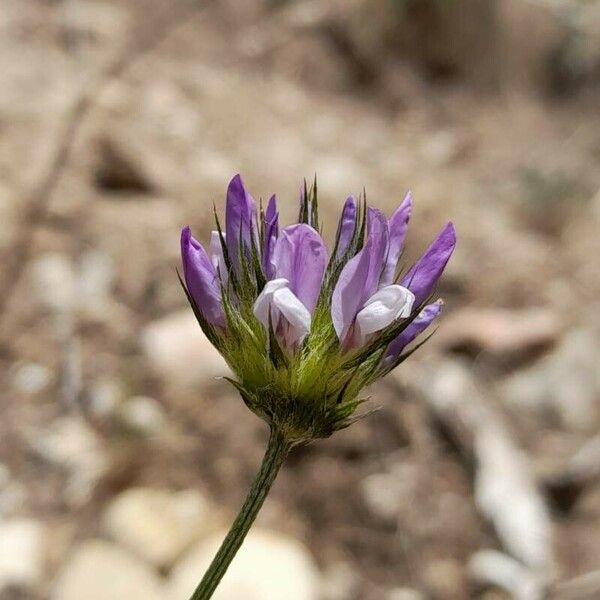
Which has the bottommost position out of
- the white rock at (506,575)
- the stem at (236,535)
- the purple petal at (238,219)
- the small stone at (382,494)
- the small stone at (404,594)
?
the stem at (236,535)

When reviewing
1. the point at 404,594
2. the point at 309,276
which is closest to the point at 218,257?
the point at 309,276

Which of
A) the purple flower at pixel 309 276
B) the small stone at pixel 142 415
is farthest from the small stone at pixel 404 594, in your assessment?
the purple flower at pixel 309 276

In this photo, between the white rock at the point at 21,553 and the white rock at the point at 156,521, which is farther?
the white rock at the point at 156,521

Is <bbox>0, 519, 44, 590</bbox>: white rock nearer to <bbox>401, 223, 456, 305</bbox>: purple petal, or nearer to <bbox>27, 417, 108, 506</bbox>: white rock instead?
<bbox>27, 417, 108, 506</bbox>: white rock

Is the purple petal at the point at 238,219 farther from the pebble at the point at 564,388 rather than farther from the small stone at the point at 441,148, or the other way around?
the small stone at the point at 441,148

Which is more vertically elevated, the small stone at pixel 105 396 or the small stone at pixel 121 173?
the small stone at pixel 121 173

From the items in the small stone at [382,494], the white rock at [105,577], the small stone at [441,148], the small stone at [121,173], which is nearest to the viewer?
the white rock at [105,577]

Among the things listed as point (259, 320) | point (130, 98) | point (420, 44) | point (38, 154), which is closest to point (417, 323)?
point (259, 320)

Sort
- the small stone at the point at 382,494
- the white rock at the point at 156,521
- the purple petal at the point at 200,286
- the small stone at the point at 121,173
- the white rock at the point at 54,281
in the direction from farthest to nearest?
the small stone at the point at 121,173
the white rock at the point at 54,281
the small stone at the point at 382,494
the white rock at the point at 156,521
the purple petal at the point at 200,286

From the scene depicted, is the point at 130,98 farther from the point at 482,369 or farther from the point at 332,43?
the point at 482,369
